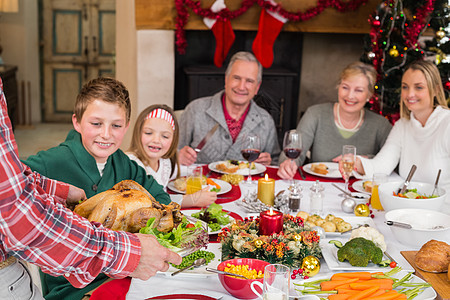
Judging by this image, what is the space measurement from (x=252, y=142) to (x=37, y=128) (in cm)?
559

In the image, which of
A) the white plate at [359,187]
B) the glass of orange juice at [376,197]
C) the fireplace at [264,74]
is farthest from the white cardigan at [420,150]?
the fireplace at [264,74]

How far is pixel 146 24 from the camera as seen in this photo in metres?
4.12

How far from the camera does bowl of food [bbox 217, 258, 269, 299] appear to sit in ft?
4.03

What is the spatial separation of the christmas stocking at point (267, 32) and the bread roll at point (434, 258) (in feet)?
9.27

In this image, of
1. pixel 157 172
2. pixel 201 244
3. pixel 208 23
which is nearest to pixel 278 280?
pixel 201 244

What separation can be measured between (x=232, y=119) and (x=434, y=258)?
6.12 feet

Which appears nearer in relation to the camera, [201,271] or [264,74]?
[201,271]

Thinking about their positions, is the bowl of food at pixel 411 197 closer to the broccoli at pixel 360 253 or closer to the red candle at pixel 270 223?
the broccoli at pixel 360 253

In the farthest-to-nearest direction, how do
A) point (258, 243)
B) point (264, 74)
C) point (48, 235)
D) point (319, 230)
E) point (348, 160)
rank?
point (264, 74)
point (348, 160)
point (319, 230)
point (258, 243)
point (48, 235)

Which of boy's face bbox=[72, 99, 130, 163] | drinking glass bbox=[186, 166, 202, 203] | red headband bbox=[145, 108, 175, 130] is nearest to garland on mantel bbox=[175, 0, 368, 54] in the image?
red headband bbox=[145, 108, 175, 130]

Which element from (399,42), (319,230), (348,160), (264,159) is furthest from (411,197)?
(399,42)

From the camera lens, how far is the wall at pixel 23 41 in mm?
7055

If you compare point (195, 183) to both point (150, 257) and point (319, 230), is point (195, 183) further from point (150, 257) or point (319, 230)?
point (150, 257)

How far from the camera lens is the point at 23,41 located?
23.3ft
